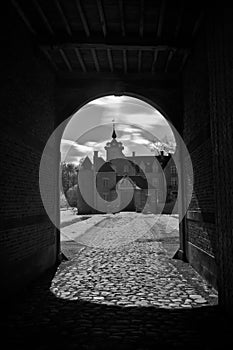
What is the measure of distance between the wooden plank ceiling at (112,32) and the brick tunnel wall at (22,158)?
438 millimetres

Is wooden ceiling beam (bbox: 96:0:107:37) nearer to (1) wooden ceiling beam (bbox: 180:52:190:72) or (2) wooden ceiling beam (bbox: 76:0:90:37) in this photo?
(2) wooden ceiling beam (bbox: 76:0:90:37)

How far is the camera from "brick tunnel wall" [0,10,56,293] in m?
5.51

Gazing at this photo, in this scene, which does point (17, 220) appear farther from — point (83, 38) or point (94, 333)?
point (83, 38)

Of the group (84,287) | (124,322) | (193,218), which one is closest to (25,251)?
(84,287)

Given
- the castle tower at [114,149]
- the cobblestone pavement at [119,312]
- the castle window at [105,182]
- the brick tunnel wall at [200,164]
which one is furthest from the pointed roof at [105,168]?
the cobblestone pavement at [119,312]

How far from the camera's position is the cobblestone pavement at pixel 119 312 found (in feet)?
12.5

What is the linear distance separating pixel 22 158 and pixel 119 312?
3.49m

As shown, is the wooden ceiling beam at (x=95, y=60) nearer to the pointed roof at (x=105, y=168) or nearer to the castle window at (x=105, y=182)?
the castle window at (x=105, y=182)

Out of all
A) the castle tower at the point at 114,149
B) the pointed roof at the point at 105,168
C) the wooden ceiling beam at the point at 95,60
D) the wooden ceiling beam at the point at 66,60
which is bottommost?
the wooden ceiling beam at the point at 95,60

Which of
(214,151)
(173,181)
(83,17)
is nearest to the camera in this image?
(214,151)

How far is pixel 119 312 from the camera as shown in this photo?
483 cm

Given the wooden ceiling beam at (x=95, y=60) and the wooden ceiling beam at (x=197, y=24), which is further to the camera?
the wooden ceiling beam at (x=95, y=60)

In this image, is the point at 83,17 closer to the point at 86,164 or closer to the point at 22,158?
the point at 22,158

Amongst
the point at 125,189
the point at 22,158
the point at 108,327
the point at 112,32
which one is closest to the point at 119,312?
the point at 108,327
